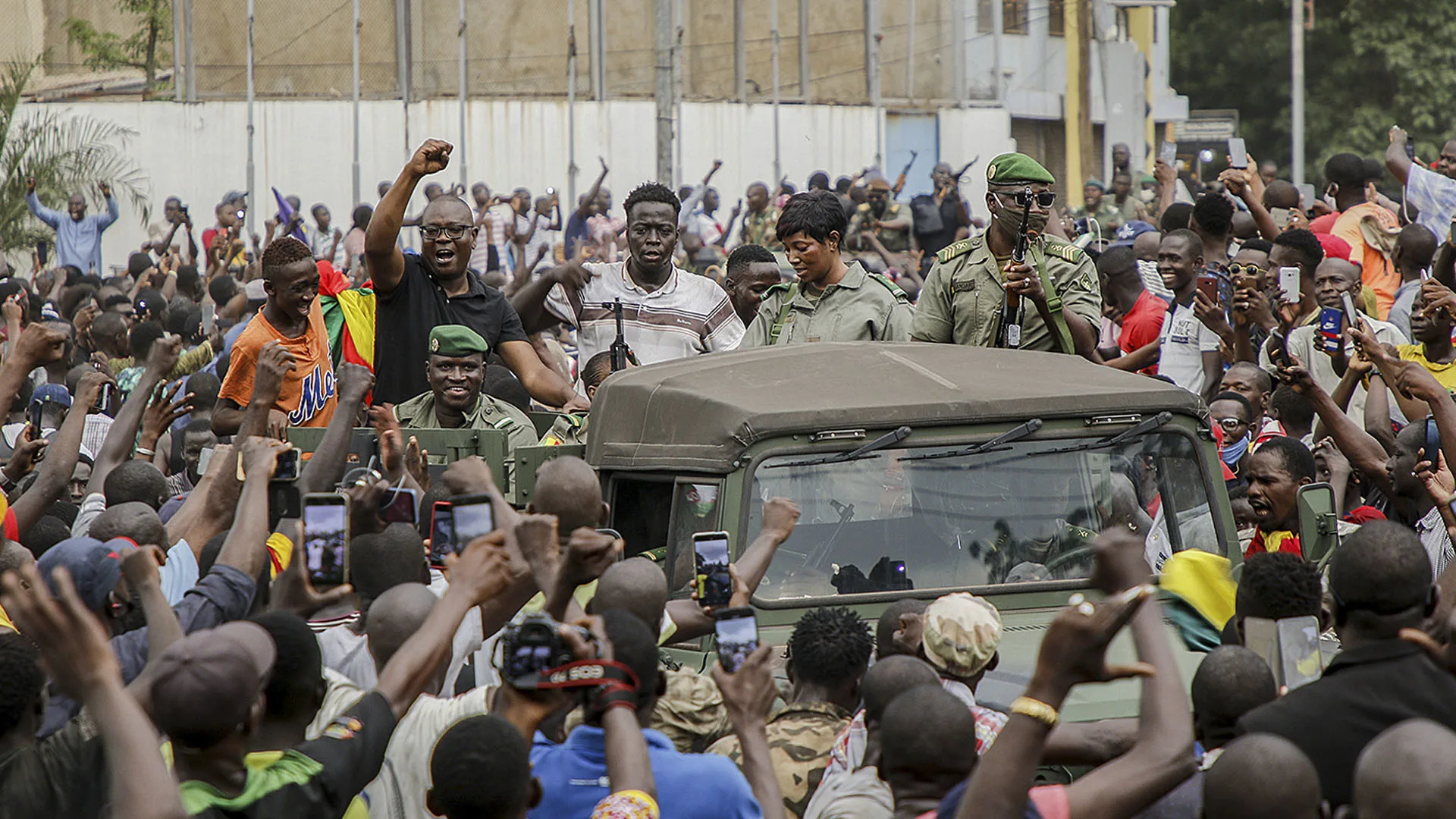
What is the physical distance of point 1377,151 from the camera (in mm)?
33562

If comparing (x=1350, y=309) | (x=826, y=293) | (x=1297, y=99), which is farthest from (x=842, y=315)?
(x=1297, y=99)

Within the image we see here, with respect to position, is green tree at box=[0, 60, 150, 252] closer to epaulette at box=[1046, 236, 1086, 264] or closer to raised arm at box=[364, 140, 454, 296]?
raised arm at box=[364, 140, 454, 296]

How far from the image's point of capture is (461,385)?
23.6 ft

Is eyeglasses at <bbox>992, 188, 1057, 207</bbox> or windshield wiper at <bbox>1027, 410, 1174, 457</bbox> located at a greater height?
eyeglasses at <bbox>992, 188, 1057, 207</bbox>

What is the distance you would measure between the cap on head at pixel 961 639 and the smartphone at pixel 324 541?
1.45 m

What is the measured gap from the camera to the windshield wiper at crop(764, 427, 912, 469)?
568 cm

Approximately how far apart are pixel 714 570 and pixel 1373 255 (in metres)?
7.42

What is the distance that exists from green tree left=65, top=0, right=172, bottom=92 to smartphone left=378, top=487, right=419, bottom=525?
79.8ft

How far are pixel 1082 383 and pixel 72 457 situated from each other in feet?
11.3

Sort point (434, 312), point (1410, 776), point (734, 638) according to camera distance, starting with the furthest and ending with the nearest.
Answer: point (434, 312), point (734, 638), point (1410, 776)

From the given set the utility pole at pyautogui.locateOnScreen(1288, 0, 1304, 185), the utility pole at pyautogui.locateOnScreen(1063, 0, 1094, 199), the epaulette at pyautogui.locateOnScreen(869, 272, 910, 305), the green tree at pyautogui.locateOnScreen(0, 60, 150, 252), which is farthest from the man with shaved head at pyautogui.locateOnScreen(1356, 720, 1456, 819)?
the utility pole at pyautogui.locateOnScreen(1063, 0, 1094, 199)

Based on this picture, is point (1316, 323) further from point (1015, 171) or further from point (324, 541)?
point (324, 541)

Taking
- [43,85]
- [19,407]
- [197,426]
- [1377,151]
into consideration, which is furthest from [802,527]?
[1377,151]

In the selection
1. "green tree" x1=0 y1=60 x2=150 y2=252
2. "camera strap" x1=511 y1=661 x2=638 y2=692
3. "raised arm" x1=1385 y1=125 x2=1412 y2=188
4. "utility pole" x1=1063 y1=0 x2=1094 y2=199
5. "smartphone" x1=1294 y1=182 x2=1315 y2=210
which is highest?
"utility pole" x1=1063 y1=0 x2=1094 y2=199
